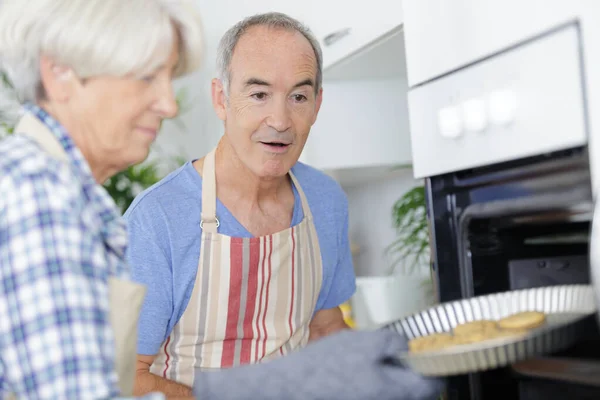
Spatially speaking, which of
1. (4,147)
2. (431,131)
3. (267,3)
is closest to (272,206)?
(431,131)

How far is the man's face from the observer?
1.37 meters

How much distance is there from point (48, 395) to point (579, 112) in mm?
621

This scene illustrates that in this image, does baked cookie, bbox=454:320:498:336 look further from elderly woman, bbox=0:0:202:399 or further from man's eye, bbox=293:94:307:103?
man's eye, bbox=293:94:307:103

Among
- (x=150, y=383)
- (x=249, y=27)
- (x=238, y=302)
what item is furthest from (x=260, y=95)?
(x=150, y=383)

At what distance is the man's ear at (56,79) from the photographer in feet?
2.48

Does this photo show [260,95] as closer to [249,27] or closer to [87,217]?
[249,27]

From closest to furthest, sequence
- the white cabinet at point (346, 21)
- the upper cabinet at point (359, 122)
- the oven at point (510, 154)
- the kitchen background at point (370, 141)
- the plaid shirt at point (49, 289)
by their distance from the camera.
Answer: the plaid shirt at point (49, 289) < the oven at point (510, 154) < the white cabinet at point (346, 21) < the kitchen background at point (370, 141) < the upper cabinet at point (359, 122)

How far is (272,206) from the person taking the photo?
1.49m

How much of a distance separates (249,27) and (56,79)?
2.24 feet

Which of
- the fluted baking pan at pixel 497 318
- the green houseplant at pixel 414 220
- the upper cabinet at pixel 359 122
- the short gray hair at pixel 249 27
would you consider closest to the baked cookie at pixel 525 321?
the fluted baking pan at pixel 497 318

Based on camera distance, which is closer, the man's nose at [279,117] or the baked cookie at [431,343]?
the baked cookie at [431,343]

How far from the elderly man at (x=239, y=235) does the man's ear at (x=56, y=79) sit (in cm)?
53

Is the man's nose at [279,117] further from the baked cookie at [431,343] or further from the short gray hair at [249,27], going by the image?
the baked cookie at [431,343]

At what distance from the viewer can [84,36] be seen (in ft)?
2.40
